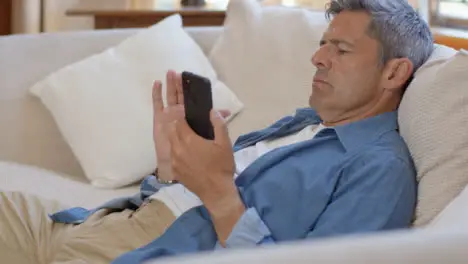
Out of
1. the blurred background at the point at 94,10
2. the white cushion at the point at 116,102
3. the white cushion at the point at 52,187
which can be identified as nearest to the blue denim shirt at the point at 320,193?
the white cushion at the point at 52,187

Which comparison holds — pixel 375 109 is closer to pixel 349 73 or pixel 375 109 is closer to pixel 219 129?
pixel 349 73

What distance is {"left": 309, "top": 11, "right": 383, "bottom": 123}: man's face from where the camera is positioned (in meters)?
1.58

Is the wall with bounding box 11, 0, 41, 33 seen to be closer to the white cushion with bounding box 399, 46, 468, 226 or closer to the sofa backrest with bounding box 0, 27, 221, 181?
the sofa backrest with bounding box 0, 27, 221, 181

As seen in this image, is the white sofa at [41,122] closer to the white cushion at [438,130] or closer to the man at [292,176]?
the man at [292,176]

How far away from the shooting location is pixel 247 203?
1.47 metres

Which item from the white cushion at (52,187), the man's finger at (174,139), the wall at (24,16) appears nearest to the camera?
the man's finger at (174,139)

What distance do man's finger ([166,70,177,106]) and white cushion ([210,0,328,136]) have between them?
2.06 ft

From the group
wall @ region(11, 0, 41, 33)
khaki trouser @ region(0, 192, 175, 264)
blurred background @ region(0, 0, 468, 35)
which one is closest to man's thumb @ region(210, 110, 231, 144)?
khaki trouser @ region(0, 192, 175, 264)

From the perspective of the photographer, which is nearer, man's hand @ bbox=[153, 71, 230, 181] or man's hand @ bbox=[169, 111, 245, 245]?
man's hand @ bbox=[169, 111, 245, 245]

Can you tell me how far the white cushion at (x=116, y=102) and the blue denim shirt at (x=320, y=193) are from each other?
0.78 m

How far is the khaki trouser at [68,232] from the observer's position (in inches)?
60.3

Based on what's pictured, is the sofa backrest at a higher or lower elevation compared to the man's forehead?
lower

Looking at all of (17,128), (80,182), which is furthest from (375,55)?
(17,128)

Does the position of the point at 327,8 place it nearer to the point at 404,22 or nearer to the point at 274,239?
the point at 404,22
